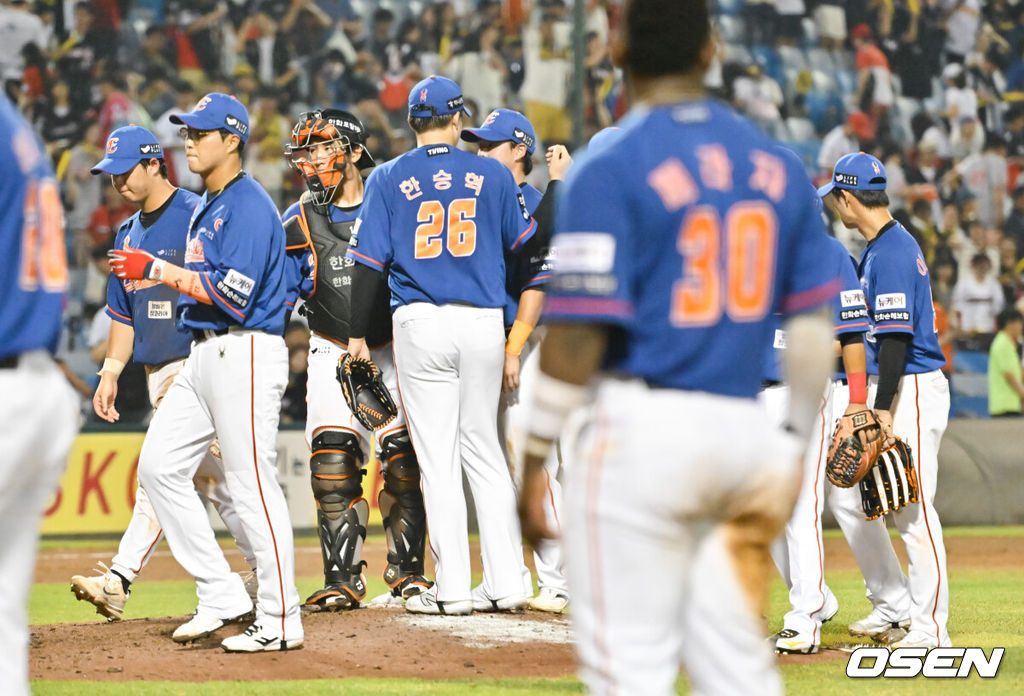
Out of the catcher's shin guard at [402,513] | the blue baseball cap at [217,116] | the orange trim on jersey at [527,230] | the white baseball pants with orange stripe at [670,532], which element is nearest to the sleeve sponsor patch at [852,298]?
the orange trim on jersey at [527,230]

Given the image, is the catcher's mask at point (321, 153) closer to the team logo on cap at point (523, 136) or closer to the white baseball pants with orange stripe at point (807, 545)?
the team logo on cap at point (523, 136)

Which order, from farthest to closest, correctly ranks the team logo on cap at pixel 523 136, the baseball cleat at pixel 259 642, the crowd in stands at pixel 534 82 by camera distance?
the crowd in stands at pixel 534 82, the team logo on cap at pixel 523 136, the baseball cleat at pixel 259 642

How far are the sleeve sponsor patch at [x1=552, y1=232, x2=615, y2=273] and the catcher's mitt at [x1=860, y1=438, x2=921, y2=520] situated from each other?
4.07 metres

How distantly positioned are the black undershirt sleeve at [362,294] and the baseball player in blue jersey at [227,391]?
0.89m

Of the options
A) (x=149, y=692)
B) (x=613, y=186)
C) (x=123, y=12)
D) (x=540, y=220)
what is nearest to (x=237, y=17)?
(x=123, y=12)

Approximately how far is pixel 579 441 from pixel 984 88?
60.9ft

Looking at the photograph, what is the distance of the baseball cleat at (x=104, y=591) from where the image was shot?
23.5 ft

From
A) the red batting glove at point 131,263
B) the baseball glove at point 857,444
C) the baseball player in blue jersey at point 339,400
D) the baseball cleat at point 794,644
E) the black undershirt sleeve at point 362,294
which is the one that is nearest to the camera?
the red batting glove at point 131,263

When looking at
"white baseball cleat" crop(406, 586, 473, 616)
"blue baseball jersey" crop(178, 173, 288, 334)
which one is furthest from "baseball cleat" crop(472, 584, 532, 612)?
"blue baseball jersey" crop(178, 173, 288, 334)

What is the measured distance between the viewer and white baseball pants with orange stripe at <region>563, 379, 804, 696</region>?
2.77 metres

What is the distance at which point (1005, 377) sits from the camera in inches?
617

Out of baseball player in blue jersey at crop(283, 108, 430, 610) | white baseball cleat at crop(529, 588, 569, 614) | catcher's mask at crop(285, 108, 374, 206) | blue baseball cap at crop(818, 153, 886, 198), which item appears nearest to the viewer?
blue baseball cap at crop(818, 153, 886, 198)

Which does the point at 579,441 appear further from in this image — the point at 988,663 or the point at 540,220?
the point at 540,220

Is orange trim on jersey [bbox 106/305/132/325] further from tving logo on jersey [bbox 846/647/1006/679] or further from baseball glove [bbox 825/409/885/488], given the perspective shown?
tving logo on jersey [bbox 846/647/1006/679]
